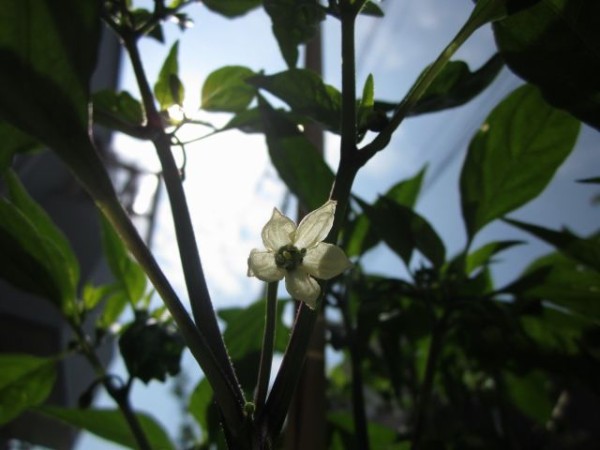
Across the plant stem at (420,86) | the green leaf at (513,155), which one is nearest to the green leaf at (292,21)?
the plant stem at (420,86)

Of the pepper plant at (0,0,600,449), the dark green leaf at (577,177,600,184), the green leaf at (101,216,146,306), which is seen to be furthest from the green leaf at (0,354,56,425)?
the dark green leaf at (577,177,600,184)

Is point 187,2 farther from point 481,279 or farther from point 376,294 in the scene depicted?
point 481,279

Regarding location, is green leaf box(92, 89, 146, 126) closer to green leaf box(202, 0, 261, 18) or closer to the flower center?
green leaf box(202, 0, 261, 18)

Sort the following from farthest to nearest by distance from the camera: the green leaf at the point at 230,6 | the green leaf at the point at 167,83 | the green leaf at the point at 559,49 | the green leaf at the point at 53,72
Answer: the green leaf at the point at 230,6 → the green leaf at the point at 167,83 → the green leaf at the point at 559,49 → the green leaf at the point at 53,72

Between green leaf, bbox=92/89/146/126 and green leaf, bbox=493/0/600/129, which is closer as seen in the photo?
green leaf, bbox=493/0/600/129

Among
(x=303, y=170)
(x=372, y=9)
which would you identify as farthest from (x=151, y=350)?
(x=372, y=9)

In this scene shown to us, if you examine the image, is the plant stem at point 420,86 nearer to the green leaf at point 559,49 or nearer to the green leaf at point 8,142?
the green leaf at point 559,49

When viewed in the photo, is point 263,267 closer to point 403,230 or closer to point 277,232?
point 277,232
